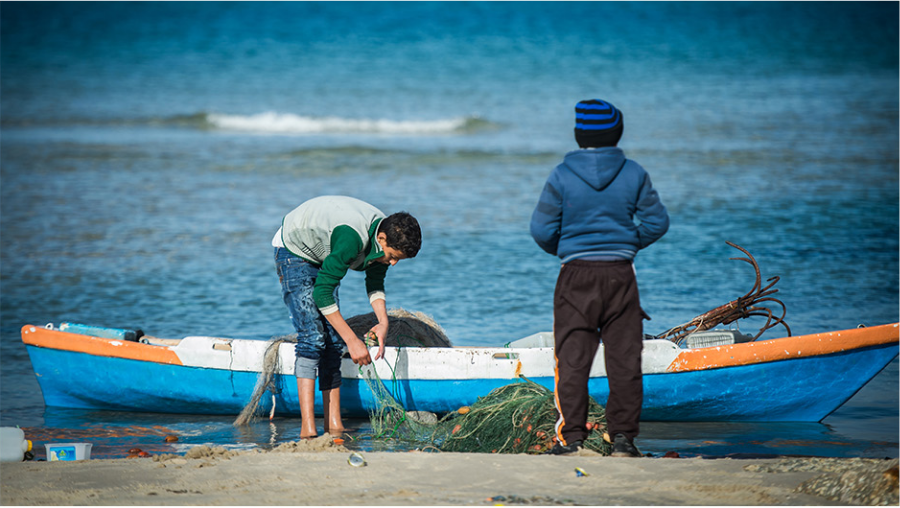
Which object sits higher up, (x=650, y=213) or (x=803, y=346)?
(x=650, y=213)

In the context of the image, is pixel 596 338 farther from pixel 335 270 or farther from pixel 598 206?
pixel 335 270

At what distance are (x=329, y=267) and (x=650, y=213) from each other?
5.92 ft

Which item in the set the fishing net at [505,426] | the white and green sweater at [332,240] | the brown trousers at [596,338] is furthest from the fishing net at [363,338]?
the brown trousers at [596,338]

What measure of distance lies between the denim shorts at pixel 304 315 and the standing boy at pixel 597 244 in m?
1.61

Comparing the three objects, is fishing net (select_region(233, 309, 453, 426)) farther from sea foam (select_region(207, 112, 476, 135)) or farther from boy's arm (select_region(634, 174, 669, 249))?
sea foam (select_region(207, 112, 476, 135))

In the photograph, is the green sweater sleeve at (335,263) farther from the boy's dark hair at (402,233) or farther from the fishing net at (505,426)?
the fishing net at (505,426)

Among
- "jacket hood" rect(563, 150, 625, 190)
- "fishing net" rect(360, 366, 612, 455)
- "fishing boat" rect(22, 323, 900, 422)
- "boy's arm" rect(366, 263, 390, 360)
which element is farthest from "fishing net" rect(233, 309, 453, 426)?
"jacket hood" rect(563, 150, 625, 190)

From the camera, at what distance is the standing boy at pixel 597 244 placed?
4570 mm

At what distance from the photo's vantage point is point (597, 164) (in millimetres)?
4590

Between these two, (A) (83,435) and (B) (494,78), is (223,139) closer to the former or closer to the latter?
(B) (494,78)

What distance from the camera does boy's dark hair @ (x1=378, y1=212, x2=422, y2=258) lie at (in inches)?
208

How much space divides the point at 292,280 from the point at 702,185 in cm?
1247

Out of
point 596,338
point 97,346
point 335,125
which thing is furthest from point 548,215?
point 335,125

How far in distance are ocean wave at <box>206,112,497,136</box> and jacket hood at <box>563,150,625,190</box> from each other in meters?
21.9
